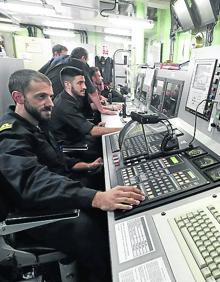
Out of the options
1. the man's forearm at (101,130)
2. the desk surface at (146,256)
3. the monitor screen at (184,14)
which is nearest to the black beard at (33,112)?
the man's forearm at (101,130)

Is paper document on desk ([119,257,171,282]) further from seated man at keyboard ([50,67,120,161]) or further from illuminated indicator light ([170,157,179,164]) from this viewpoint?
Result: seated man at keyboard ([50,67,120,161])

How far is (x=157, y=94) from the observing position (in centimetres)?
193

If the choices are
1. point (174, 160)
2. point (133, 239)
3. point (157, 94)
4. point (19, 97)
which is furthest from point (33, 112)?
point (157, 94)

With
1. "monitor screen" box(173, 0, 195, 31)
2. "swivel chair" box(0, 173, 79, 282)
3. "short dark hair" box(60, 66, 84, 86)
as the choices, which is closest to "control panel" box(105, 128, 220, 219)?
"swivel chair" box(0, 173, 79, 282)

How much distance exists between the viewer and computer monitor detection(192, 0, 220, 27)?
277 centimetres

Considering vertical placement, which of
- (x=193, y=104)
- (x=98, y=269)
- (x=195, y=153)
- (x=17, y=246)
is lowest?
(x=98, y=269)

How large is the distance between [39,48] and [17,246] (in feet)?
16.9

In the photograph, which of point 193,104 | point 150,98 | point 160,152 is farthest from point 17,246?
point 150,98

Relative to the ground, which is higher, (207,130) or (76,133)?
(207,130)

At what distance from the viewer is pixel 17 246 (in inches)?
36.3

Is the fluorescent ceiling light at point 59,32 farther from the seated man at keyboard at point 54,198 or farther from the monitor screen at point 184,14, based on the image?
the seated man at keyboard at point 54,198

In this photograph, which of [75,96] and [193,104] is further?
[75,96]

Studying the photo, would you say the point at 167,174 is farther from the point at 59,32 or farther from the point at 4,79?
the point at 59,32

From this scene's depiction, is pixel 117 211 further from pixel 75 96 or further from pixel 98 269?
pixel 75 96
